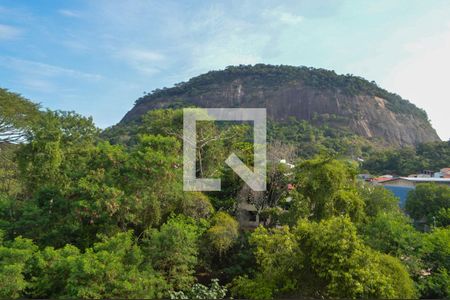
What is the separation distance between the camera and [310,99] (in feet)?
217

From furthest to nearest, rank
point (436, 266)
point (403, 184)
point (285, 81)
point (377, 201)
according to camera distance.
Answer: point (285, 81), point (403, 184), point (377, 201), point (436, 266)

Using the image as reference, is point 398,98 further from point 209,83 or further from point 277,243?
point 277,243

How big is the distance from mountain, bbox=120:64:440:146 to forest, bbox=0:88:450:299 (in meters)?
47.6

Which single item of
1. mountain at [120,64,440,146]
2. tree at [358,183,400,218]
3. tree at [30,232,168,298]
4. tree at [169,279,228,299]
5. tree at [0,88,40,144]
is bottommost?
tree at [169,279,228,299]

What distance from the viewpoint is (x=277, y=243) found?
769 cm

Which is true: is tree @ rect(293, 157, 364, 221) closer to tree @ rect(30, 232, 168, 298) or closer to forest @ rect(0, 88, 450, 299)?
forest @ rect(0, 88, 450, 299)

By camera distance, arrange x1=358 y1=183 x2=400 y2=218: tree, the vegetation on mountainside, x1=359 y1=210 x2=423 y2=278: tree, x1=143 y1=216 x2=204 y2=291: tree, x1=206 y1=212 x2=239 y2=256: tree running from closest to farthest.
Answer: x1=143 y1=216 x2=204 y2=291: tree
x1=359 y1=210 x2=423 y2=278: tree
x1=206 y1=212 x2=239 y2=256: tree
x1=358 y1=183 x2=400 y2=218: tree
the vegetation on mountainside

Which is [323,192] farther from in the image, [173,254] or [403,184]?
[403,184]

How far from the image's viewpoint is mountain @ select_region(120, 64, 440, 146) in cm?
6103

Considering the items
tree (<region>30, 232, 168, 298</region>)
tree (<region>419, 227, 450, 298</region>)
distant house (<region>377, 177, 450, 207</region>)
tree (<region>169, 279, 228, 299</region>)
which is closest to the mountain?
distant house (<region>377, 177, 450, 207</region>)

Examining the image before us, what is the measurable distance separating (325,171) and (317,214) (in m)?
1.35

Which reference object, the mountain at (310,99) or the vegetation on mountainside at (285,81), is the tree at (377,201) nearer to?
the mountain at (310,99)

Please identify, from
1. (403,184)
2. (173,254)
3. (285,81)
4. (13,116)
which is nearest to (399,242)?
(173,254)

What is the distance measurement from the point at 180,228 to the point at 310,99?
61038mm
